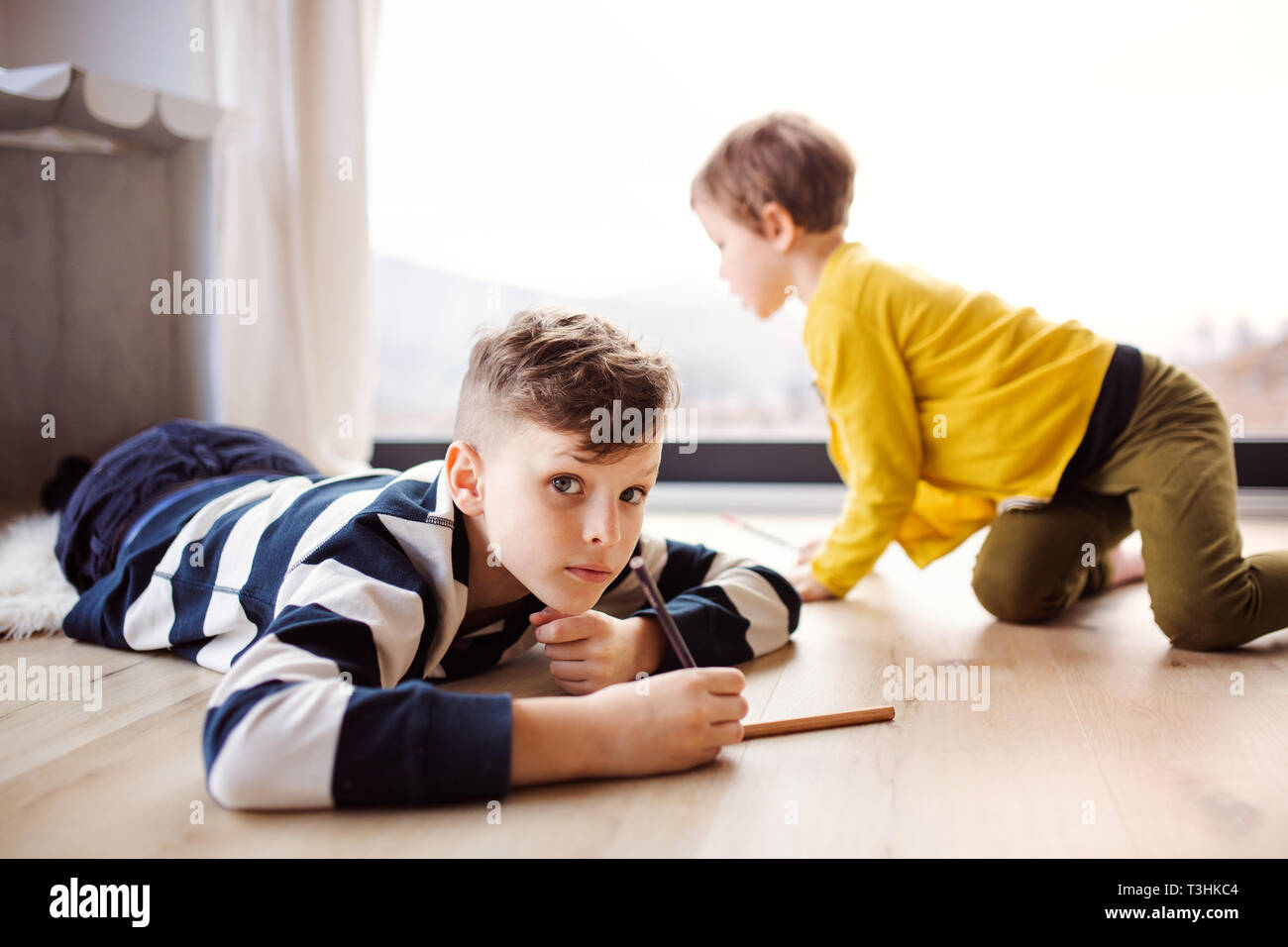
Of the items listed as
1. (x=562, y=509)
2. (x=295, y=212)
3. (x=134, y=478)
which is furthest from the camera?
(x=295, y=212)

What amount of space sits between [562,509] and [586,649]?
0.15 m

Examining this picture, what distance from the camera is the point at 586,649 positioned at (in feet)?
2.92

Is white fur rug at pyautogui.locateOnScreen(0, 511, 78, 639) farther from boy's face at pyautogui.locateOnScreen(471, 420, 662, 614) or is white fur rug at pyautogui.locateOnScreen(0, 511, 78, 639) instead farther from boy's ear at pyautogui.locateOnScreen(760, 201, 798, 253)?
boy's ear at pyautogui.locateOnScreen(760, 201, 798, 253)

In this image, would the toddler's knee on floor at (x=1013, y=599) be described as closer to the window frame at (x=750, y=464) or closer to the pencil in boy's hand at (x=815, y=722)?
the pencil in boy's hand at (x=815, y=722)

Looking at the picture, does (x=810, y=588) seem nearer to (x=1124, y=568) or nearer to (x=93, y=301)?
(x=1124, y=568)

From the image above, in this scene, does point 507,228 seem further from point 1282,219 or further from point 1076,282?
point 1282,219

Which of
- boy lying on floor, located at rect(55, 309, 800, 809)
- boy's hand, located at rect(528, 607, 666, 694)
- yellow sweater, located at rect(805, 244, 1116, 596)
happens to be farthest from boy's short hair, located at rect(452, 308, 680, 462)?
yellow sweater, located at rect(805, 244, 1116, 596)

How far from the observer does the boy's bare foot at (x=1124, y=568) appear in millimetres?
1413

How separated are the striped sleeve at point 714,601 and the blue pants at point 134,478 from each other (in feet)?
1.73

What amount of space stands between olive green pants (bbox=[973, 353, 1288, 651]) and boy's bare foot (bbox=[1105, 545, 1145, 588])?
0.34 ft

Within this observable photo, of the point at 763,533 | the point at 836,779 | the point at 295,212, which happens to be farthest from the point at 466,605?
the point at 295,212

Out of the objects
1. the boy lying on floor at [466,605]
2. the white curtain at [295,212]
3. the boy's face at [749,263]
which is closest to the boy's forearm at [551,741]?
the boy lying on floor at [466,605]

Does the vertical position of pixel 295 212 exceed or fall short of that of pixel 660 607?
it exceeds it

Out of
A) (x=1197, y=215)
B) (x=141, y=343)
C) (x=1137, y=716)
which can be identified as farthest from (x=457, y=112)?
(x=1137, y=716)
